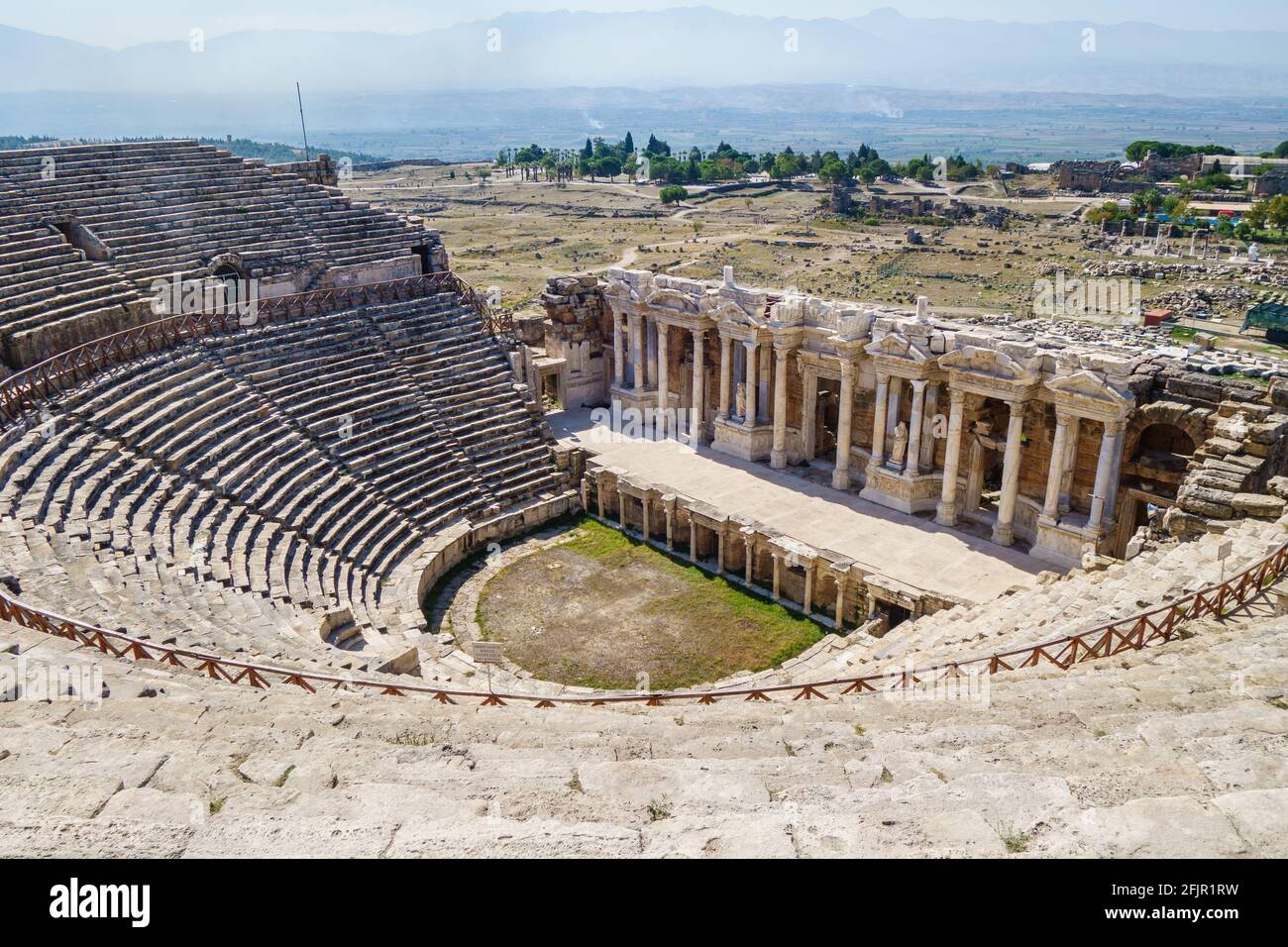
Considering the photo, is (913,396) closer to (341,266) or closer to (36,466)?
(341,266)

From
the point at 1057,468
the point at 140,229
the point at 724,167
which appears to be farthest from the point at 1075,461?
the point at 724,167

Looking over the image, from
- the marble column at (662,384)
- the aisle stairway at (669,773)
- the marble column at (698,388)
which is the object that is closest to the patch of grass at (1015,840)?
the aisle stairway at (669,773)

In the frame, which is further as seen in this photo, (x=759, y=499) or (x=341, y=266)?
(x=341, y=266)

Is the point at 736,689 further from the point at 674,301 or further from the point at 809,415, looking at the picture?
the point at 674,301

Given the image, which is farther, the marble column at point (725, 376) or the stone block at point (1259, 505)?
the marble column at point (725, 376)

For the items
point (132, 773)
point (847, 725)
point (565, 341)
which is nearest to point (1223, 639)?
point (847, 725)

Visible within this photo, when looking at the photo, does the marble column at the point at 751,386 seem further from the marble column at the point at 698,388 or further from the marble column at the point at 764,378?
the marble column at the point at 698,388

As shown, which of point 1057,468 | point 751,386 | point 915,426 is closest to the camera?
point 1057,468
